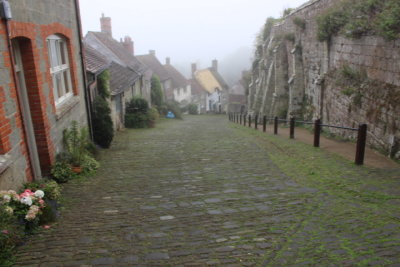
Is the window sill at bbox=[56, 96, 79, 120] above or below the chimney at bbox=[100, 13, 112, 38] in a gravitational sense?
below

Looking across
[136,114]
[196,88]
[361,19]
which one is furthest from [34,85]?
[196,88]

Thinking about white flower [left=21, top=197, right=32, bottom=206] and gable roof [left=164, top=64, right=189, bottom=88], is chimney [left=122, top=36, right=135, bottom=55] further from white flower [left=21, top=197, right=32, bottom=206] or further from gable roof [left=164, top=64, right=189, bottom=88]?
white flower [left=21, top=197, right=32, bottom=206]

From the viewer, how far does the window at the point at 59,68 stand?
25.0 ft

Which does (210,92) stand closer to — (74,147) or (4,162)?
(74,147)

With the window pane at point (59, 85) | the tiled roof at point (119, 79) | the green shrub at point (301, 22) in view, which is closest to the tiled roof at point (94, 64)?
the tiled roof at point (119, 79)

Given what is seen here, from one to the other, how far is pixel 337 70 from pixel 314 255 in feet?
32.2

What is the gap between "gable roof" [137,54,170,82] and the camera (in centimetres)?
4314

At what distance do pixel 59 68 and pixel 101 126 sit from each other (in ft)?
9.14

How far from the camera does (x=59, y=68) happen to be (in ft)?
26.3

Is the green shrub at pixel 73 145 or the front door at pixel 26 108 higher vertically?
the front door at pixel 26 108

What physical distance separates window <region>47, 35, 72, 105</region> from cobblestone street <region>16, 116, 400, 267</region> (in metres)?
2.56

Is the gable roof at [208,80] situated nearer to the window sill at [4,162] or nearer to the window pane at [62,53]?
the window pane at [62,53]

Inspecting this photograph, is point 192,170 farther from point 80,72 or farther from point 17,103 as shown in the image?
point 80,72

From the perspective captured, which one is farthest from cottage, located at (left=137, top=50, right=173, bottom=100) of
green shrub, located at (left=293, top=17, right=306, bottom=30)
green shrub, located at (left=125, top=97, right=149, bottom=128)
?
green shrub, located at (left=293, top=17, right=306, bottom=30)
